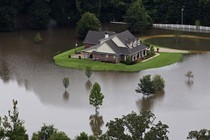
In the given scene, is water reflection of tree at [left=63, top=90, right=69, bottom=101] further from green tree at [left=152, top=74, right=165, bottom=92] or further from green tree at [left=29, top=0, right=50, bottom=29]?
green tree at [left=29, top=0, right=50, bottom=29]

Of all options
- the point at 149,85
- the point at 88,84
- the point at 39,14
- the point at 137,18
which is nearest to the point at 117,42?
the point at 88,84

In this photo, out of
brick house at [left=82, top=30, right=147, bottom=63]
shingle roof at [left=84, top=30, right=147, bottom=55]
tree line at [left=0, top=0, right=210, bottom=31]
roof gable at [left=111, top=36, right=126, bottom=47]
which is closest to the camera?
brick house at [left=82, top=30, right=147, bottom=63]

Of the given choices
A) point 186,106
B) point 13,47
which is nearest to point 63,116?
point 186,106

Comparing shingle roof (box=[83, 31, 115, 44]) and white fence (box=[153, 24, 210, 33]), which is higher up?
white fence (box=[153, 24, 210, 33])

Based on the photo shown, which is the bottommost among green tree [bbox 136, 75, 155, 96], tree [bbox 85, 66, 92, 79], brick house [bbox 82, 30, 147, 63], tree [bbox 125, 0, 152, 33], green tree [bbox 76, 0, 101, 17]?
green tree [bbox 136, 75, 155, 96]

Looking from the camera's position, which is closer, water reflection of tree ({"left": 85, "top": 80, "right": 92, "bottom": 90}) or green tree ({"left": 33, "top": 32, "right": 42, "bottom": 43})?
water reflection of tree ({"left": 85, "top": 80, "right": 92, "bottom": 90})

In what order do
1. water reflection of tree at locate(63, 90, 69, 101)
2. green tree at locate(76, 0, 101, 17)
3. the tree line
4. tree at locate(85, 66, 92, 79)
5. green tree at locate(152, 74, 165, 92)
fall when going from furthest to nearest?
green tree at locate(76, 0, 101, 17), the tree line, tree at locate(85, 66, 92, 79), green tree at locate(152, 74, 165, 92), water reflection of tree at locate(63, 90, 69, 101)

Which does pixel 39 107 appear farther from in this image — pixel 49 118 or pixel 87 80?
pixel 87 80

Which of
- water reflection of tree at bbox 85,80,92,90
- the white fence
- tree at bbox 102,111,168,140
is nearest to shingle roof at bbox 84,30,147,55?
water reflection of tree at bbox 85,80,92,90
